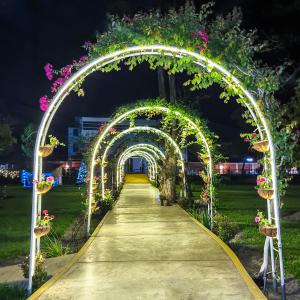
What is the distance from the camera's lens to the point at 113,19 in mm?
6172

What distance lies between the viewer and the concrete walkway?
5344mm

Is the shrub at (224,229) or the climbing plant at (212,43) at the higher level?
the climbing plant at (212,43)

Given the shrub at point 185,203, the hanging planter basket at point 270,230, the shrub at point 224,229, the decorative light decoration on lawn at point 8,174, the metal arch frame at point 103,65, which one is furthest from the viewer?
the decorative light decoration on lawn at point 8,174

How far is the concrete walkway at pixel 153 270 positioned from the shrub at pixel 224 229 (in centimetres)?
32

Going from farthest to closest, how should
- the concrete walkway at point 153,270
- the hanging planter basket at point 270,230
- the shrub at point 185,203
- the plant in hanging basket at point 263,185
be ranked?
the shrub at point 185,203 → the plant in hanging basket at point 263,185 → the hanging planter basket at point 270,230 → the concrete walkway at point 153,270

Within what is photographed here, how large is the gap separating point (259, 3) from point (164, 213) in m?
6.66

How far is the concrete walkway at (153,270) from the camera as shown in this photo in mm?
5344

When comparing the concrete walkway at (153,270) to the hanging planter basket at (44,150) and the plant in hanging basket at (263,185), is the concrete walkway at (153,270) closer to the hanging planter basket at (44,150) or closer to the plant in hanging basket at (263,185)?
the plant in hanging basket at (263,185)

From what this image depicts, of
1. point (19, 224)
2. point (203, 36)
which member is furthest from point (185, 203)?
point (203, 36)

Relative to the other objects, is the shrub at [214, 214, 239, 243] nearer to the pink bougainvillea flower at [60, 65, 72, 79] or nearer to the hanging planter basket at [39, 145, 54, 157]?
the hanging planter basket at [39, 145, 54, 157]

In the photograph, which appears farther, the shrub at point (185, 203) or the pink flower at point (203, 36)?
the shrub at point (185, 203)

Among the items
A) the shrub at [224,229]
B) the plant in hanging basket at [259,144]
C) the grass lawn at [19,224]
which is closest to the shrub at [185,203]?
the grass lawn at [19,224]

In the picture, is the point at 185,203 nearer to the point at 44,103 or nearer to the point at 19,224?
the point at 19,224

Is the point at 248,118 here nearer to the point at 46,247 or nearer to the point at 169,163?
the point at 46,247
